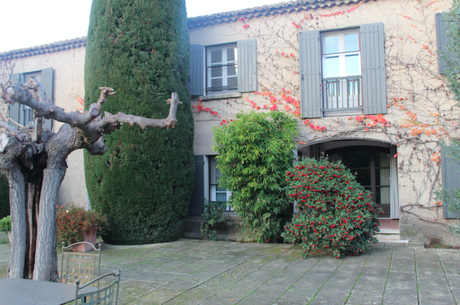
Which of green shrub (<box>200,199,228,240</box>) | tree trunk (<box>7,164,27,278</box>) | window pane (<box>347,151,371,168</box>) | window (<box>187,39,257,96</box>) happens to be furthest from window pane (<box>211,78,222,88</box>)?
tree trunk (<box>7,164,27,278</box>)

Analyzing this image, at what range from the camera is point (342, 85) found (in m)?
8.49

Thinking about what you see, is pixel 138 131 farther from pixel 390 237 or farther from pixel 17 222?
pixel 390 237

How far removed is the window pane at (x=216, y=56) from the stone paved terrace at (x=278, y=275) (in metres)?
4.78

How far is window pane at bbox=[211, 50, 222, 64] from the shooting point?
964cm

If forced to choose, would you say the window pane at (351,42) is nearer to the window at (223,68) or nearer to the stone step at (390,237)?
the window at (223,68)

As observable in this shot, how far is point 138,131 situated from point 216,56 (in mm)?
3096

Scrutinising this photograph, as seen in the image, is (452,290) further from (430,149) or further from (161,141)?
(161,141)

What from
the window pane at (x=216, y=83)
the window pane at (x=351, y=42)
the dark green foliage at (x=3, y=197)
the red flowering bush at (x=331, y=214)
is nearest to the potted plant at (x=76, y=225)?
the red flowering bush at (x=331, y=214)

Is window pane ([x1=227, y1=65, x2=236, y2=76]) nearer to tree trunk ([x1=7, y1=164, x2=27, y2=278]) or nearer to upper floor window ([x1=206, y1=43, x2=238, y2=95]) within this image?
upper floor window ([x1=206, y1=43, x2=238, y2=95])

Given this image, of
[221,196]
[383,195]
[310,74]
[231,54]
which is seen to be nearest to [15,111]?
[231,54]

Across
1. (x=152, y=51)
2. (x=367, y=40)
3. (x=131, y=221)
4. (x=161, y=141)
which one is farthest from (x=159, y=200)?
(x=367, y=40)

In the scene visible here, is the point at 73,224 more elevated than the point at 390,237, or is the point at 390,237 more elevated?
the point at 73,224

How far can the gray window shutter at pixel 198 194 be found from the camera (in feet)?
29.9

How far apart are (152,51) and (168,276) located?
500cm
